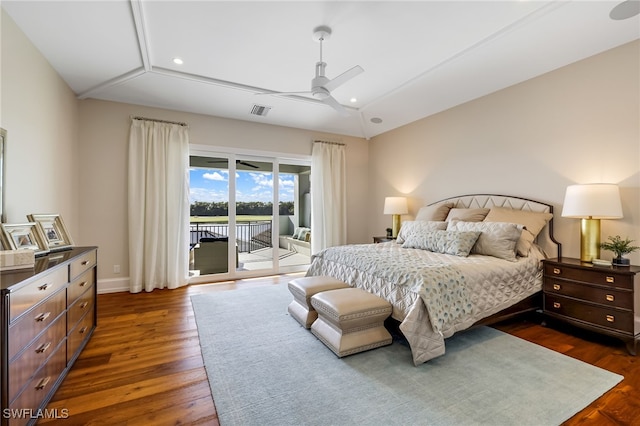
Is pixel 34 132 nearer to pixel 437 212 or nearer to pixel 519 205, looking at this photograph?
pixel 437 212

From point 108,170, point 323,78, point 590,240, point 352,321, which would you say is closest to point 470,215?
point 590,240

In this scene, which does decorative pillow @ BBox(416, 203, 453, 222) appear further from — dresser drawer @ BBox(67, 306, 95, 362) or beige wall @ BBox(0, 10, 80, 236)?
beige wall @ BBox(0, 10, 80, 236)

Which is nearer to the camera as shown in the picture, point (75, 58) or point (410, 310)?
point (410, 310)

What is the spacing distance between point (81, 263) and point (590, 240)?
4.68 meters

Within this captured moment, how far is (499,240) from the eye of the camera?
312cm

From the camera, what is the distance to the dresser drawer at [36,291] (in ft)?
4.64

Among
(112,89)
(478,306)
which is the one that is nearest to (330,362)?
(478,306)

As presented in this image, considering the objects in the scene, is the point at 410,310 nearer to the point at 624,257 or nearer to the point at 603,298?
the point at 603,298

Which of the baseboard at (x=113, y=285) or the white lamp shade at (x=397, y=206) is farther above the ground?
the white lamp shade at (x=397, y=206)

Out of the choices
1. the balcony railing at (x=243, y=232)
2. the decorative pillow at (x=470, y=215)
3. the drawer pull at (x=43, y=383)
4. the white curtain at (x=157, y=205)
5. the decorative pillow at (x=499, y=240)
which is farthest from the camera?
the balcony railing at (x=243, y=232)

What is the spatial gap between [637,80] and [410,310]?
3120 millimetres

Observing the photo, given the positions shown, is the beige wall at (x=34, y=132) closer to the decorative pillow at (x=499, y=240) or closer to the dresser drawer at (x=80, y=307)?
the dresser drawer at (x=80, y=307)

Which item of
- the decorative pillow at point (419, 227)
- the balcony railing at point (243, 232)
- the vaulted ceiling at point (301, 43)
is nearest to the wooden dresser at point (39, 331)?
the vaulted ceiling at point (301, 43)

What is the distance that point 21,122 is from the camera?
2551 mm
